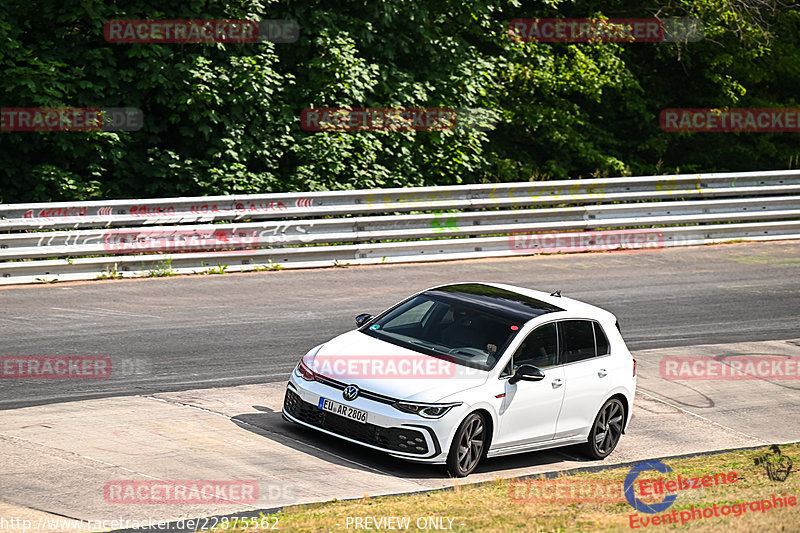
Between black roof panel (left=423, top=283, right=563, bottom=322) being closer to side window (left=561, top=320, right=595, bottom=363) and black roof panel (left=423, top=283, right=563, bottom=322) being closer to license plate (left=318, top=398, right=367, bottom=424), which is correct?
side window (left=561, top=320, right=595, bottom=363)

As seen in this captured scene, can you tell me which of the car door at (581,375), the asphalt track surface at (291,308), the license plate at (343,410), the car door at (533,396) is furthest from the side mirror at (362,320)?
the car door at (581,375)

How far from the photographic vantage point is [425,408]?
927cm

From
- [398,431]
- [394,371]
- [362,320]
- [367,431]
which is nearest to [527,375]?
[394,371]

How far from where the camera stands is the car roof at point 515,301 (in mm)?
10539

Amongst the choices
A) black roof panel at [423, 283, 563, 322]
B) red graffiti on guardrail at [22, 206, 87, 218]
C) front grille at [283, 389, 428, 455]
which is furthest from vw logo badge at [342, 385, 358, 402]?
red graffiti on guardrail at [22, 206, 87, 218]

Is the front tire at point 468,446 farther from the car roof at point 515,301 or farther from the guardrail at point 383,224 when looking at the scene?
the guardrail at point 383,224

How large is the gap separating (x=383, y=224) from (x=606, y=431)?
28.3 feet

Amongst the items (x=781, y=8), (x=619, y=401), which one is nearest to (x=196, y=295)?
(x=619, y=401)

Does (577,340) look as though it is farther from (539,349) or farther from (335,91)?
(335,91)

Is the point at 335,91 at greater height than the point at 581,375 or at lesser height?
greater

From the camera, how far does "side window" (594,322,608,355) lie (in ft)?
35.7

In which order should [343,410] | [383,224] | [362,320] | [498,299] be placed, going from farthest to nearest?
[383,224] → [362,320] → [498,299] → [343,410]

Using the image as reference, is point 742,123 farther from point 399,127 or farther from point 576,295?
point 576,295

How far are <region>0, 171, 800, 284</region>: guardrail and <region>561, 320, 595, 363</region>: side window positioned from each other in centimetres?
776
